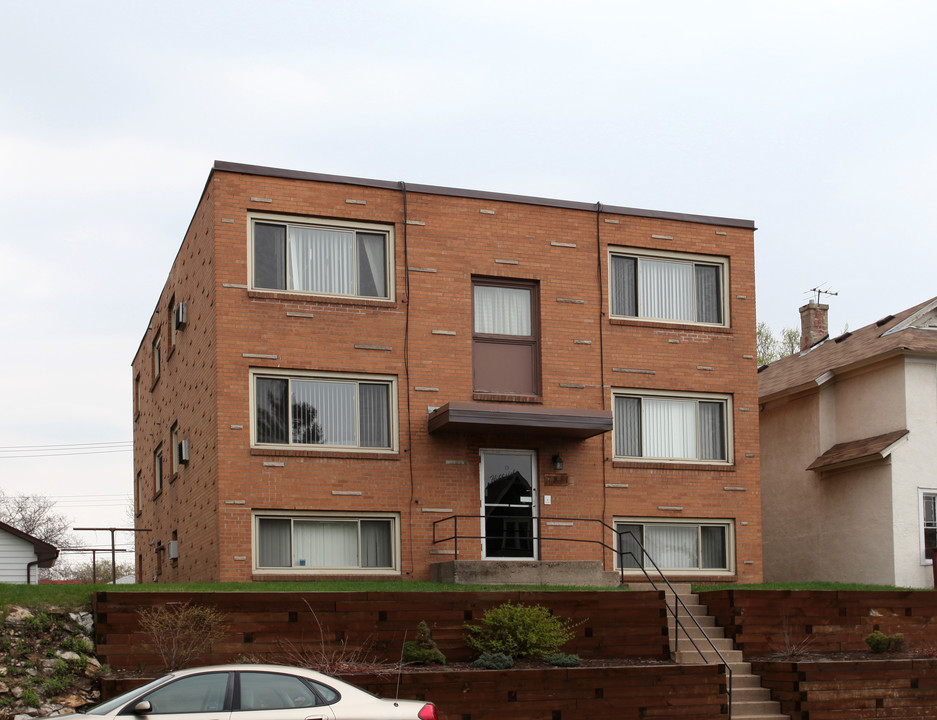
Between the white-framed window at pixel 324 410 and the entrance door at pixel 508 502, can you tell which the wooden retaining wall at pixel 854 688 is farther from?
the white-framed window at pixel 324 410

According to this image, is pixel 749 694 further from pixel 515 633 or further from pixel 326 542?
pixel 326 542

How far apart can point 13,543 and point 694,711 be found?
69.6 feet

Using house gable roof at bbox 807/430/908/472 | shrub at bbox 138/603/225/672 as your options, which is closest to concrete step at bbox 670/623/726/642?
shrub at bbox 138/603/225/672

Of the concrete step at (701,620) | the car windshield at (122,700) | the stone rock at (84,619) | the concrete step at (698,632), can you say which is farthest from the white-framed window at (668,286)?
the car windshield at (122,700)

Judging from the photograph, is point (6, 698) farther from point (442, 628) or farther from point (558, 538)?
point (558, 538)

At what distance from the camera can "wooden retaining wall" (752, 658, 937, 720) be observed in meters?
16.8

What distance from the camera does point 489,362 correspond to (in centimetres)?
2272

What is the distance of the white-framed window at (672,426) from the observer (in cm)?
2355

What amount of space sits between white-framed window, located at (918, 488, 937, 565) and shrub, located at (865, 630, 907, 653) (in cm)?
654

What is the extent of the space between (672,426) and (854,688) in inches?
304

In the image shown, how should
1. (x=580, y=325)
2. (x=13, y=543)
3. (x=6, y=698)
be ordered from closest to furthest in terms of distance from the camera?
(x=6, y=698) → (x=580, y=325) → (x=13, y=543)

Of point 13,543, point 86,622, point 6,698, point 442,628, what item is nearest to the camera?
point 6,698

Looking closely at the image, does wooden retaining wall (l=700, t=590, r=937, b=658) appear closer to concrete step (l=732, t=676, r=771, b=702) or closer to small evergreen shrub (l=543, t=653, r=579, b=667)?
concrete step (l=732, t=676, r=771, b=702)

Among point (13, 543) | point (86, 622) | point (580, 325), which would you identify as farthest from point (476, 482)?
point (13, 543)
